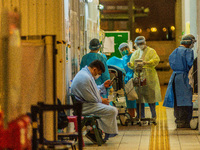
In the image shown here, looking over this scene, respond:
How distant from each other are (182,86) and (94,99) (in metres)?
2.58

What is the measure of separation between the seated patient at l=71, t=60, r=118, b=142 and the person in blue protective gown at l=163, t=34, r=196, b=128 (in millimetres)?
2379

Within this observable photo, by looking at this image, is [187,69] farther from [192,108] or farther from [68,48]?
[68,48]

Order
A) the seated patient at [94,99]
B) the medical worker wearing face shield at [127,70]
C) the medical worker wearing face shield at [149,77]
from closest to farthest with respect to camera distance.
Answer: the seated patient at [94,99]
the medical worker wearing face shield at [149,77]
the medical worker wearing face shield at [127,70]

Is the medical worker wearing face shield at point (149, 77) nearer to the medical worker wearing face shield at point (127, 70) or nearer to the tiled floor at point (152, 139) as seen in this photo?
the medical worker wearing face shield at point (127, 70)

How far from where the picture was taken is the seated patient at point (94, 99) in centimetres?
696

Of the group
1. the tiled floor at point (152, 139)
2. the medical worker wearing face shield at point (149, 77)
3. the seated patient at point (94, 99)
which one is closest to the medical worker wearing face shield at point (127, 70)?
the medical worker wearing face shield at point (149, 77)

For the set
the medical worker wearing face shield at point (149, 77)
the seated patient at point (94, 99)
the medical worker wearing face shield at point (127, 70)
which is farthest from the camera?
the medical worker wearing face shield at point (127, 70)

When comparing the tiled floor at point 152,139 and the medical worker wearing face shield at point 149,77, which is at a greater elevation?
the medical worker wearing face shield at point 149,77

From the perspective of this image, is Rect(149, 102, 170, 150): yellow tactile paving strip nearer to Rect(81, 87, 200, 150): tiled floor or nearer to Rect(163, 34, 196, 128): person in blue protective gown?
Rect(81, 87, 200, 150): tiled floor

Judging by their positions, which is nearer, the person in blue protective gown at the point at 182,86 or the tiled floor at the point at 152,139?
the tiled floor at the point at 152,139

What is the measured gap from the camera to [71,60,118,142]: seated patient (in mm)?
6965

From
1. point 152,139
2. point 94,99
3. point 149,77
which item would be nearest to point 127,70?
point 149,77

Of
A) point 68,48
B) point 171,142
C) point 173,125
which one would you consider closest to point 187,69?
point 173,125

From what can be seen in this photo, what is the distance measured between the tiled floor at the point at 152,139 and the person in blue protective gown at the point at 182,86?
0.34 m
